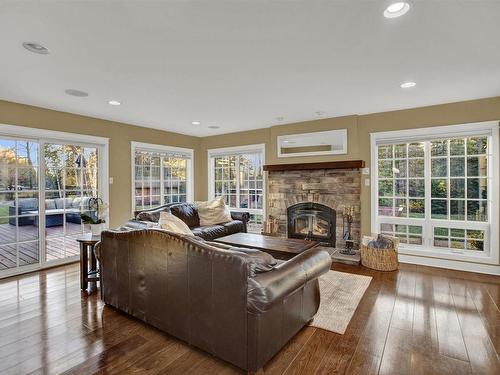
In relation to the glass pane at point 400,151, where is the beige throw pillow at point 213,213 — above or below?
below

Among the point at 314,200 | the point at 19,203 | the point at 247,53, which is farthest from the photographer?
the point at 314,200

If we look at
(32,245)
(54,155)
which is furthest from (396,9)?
(32,245)

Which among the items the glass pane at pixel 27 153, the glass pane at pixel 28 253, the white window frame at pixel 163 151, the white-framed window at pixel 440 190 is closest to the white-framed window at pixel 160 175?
the white window frame at pixel 163 151

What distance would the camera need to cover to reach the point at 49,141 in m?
4.17

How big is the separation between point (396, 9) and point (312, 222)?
378 centimetres

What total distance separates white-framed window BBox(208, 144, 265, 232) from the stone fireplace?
45cm

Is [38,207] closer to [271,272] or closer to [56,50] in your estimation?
[56,50]

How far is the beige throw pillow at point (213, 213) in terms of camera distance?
5.26 m

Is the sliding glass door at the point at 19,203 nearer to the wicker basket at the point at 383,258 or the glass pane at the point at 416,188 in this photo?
the wicker basket at the point at 383,258

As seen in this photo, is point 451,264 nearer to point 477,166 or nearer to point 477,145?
point 477,166

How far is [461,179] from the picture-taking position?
4090mm

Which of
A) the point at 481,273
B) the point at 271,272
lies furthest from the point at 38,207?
the point at 481,273

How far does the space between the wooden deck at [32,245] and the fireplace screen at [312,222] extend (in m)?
3.80

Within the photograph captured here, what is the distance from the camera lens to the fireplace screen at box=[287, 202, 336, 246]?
16.2 ft
